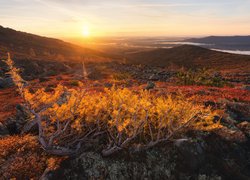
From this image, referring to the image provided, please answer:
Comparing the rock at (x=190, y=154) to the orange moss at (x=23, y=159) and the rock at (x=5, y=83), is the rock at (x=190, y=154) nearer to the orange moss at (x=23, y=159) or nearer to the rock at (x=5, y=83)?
the orange moss at (x=23, y=159)

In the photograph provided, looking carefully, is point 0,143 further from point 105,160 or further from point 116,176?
point 116,176

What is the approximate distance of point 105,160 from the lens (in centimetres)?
876

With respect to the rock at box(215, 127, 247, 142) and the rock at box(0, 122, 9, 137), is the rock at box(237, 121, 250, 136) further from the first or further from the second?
the rock at box(0, 122, 9, 137)

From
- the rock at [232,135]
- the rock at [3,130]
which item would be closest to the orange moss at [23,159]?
the rock at [3,130]

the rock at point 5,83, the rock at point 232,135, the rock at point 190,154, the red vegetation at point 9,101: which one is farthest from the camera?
the rock at point 5,83

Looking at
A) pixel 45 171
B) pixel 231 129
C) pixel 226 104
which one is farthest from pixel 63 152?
pixel 226 104

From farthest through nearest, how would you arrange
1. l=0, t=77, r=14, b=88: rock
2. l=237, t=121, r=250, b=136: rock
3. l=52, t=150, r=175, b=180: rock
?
l=0, t=77, r=14, b=88: rock < l=237, t=121, r=250, b=136: rock < l=52, t=150, r=175, b=180: rock

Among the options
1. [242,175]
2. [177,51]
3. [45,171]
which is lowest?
[177,51]

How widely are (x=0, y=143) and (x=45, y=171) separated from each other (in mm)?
3587

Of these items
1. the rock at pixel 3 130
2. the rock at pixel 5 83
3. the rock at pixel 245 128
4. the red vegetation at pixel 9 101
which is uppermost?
the rock at pixel 245 128

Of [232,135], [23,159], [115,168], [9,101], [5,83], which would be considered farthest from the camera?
[5,83]

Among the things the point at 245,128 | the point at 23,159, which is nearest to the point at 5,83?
the point at 23,159

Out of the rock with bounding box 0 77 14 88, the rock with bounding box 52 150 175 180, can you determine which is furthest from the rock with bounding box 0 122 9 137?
the rock with bounding box 0 77 14 88

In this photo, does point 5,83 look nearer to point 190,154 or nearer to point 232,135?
point 190,154
